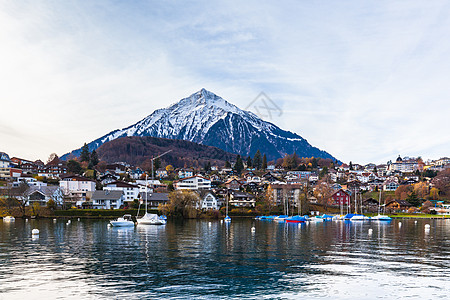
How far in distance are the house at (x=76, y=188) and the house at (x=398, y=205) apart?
118109 mm

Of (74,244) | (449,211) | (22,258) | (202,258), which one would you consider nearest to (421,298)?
(202,258)

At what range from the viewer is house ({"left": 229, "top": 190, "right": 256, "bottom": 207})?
147 m

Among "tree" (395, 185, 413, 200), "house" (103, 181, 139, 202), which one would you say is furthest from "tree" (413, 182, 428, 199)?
"house" (103, 181, 139, 202)

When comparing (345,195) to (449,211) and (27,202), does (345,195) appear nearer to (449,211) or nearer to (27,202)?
(449,211)

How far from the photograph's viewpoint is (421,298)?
22.8 meters

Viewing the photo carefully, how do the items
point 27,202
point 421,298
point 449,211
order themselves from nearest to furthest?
point 421,298 → point 27,202 → point 449,211

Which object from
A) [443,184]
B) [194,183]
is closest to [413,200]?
[443,184]

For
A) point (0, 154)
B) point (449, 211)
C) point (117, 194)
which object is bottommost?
point (449, 211)

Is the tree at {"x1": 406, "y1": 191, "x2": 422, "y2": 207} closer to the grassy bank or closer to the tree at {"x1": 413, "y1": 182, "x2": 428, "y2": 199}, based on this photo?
the tree at {"x1": 413, "y1": 182, "x2": 428, "y2": 199}

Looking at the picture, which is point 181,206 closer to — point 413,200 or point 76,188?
point 76,188

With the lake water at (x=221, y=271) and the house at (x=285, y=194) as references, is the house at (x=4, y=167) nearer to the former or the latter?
the house at (x=285, y=194)

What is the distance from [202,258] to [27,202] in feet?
342

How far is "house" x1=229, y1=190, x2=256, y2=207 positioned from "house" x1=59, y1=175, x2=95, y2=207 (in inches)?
2109

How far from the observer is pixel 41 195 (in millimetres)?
121125
